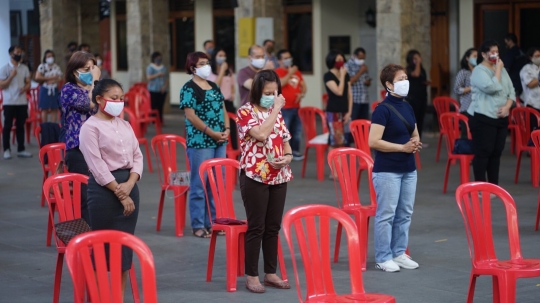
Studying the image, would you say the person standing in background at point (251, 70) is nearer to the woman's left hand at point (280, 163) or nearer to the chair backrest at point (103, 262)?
the woman's left hand at point (280, 163)

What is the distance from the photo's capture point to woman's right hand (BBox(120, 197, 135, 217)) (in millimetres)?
6328

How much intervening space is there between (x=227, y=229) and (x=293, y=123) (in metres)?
7.83

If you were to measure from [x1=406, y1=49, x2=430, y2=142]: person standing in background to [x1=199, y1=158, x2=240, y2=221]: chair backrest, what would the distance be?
7772 mm

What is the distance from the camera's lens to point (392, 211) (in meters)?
7.79

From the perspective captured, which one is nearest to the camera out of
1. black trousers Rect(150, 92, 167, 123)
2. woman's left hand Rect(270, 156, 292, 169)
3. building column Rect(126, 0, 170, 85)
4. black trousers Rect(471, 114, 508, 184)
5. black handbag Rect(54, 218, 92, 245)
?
black handbag Rect(54, 218, 92, 245)

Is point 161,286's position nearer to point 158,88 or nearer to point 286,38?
point 158,88

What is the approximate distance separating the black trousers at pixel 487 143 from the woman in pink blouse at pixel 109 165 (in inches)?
215

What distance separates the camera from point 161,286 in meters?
7.60

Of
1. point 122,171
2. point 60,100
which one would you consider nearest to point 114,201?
point 122,171

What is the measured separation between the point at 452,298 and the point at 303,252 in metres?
1.90

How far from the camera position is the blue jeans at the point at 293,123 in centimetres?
→ 1498

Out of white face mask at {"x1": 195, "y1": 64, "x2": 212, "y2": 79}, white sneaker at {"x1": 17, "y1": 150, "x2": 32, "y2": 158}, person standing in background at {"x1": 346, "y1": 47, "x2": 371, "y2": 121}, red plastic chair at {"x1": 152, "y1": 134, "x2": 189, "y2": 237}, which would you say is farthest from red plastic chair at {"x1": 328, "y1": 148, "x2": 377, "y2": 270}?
white sneaker at {"x1": 17, "y1": 150, "x2": 32, "y2": 158}

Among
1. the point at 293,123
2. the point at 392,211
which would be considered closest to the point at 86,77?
the point at 392,211

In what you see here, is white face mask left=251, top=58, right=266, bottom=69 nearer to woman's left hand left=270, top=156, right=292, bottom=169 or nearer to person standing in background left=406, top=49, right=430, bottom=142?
person standing in background left=406, top=49, right=430, bottom=142
